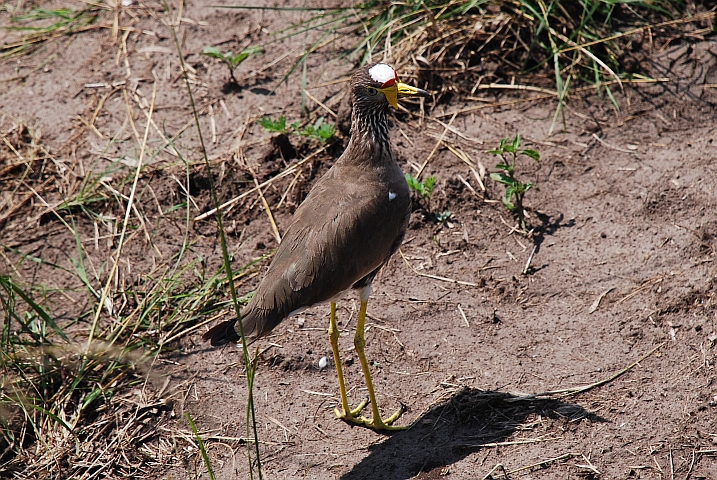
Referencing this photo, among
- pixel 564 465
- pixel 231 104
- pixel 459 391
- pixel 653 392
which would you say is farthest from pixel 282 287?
pixel 231 104

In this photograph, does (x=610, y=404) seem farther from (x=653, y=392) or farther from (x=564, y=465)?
(x=564, y=465)

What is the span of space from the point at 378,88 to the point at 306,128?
1.61 meters

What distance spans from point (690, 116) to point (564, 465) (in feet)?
10.8

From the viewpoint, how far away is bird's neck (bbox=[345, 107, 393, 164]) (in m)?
4.66

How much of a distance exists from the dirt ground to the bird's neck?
1.09 meters

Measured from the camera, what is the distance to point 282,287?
14.2 ft

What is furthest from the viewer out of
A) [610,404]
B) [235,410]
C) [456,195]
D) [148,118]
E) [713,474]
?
[148,118]

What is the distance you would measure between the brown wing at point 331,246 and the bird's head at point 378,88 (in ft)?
1.40

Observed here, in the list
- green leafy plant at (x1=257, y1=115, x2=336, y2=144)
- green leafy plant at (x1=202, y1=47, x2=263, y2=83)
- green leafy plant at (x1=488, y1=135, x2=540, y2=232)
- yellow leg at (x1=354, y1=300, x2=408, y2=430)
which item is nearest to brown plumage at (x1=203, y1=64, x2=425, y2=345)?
yellow leg at (x1=354, y1=300, x2=408, y2=430)

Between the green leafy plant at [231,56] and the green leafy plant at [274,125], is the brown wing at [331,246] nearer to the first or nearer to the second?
the green leafy plant at [274,125]

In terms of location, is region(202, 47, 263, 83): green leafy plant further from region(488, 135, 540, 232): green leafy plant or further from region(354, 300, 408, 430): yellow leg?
region(354, 300, 408, 430): yellow leg

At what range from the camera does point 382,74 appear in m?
4.56

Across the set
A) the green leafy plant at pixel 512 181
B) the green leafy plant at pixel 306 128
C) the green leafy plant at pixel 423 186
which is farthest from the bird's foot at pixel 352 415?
the green leafy plant at pixel 306 128

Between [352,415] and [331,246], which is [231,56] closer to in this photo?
[331,246]
